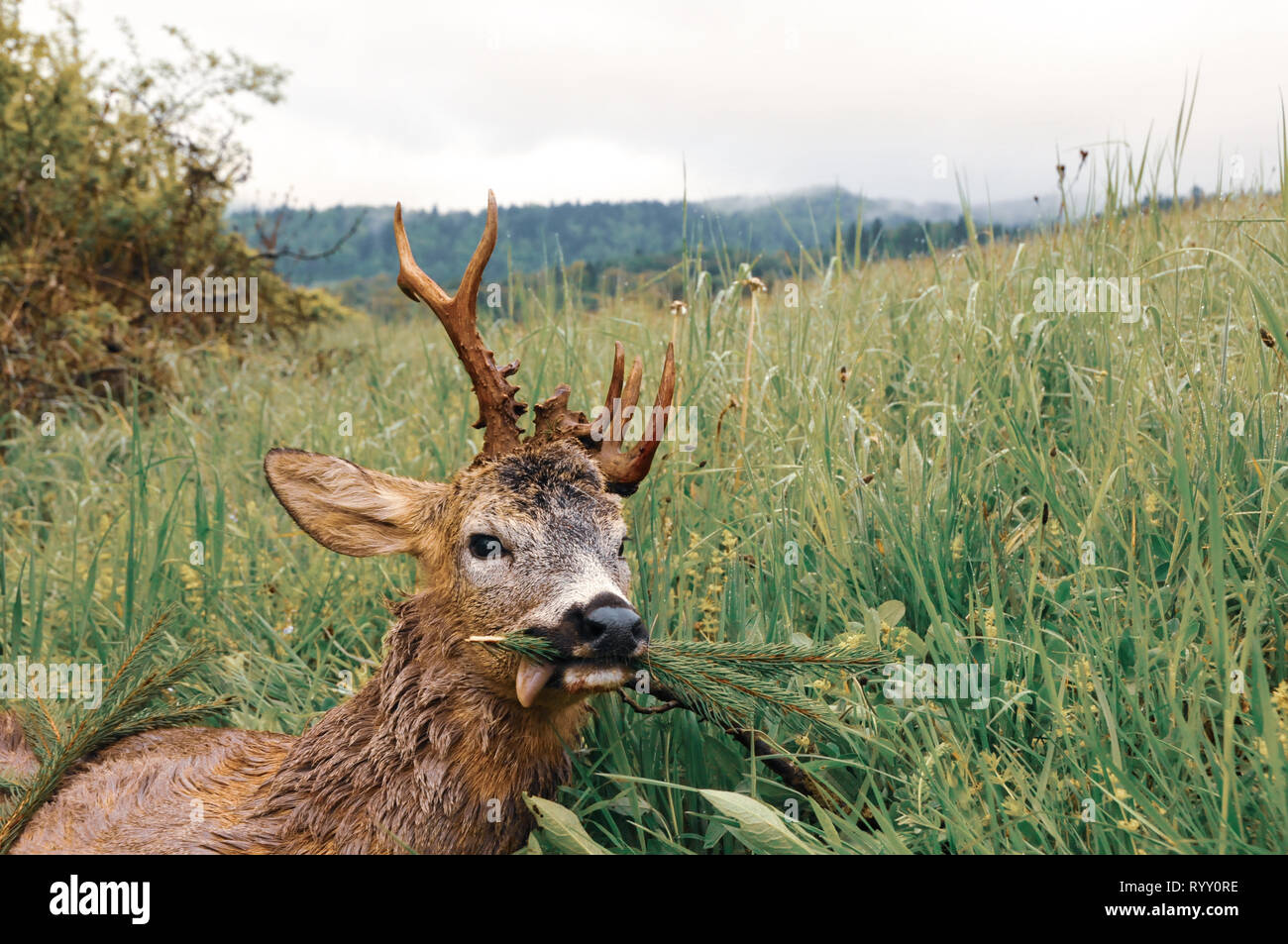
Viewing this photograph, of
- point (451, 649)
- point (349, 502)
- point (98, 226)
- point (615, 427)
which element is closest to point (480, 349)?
point (615, 427)

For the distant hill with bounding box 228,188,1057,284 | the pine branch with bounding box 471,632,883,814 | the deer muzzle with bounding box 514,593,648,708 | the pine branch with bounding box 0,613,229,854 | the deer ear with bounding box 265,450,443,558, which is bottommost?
the pine branch with bounding box 0,613,229,854

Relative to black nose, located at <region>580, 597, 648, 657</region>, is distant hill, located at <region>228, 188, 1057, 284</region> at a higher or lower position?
higher

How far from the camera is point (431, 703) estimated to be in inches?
91.9

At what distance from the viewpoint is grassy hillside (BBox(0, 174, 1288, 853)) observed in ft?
7.23

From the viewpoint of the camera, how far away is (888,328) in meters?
4.51

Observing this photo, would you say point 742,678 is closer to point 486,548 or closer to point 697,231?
point 486,548

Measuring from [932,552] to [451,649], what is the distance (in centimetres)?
135

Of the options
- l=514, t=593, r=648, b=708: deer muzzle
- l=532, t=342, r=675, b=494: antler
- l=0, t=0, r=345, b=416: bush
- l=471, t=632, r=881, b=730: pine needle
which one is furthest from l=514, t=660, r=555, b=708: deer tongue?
l=0, t=0, r=345, b=416: bush

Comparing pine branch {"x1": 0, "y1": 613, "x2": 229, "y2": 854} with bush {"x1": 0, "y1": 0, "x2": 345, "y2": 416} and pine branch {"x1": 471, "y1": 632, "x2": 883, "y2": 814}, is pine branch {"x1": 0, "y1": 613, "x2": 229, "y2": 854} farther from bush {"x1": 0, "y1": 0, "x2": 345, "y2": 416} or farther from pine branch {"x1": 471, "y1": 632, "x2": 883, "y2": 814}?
bush {"x1": 0, "y1": 0, "x2": 345, "y2": 416}

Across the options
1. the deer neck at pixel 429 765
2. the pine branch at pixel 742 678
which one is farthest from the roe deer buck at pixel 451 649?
the pine branch at pixel 742 678

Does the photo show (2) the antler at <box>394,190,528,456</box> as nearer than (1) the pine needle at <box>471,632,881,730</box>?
No

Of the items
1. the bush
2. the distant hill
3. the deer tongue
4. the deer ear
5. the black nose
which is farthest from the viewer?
the bush

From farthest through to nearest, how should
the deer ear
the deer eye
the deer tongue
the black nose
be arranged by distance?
the deer ear < the deer eye < the deer tongue < the black nose
